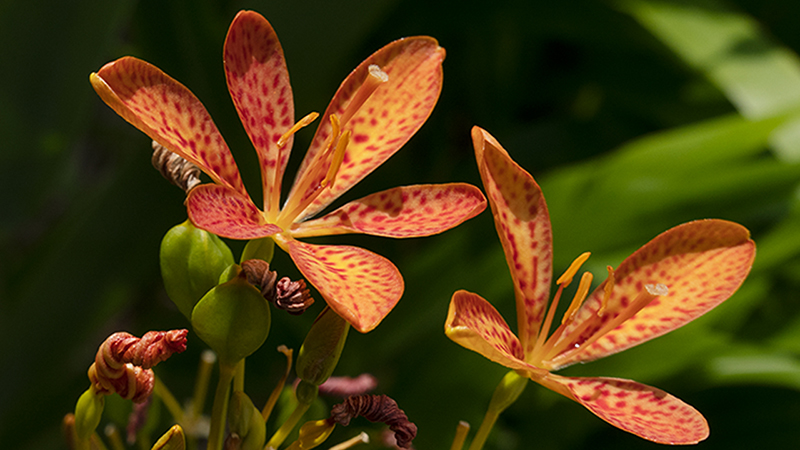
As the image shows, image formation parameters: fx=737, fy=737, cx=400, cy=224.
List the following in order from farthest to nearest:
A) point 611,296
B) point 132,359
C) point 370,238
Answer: point 370,238, point 611,296, point 132,359

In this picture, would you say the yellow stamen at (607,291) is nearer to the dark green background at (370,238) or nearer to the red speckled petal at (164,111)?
the red speckled petal at (164,111)

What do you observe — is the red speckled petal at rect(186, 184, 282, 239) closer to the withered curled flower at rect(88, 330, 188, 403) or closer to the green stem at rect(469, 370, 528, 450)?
the withered curled flower at rect(88, 330, 188, 403)

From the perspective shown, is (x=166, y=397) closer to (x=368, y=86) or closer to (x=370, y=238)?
(x=368, y=86)

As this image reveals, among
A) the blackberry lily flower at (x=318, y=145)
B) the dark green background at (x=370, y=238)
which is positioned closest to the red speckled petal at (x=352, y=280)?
the blackberry lily flower at (x=318, y=145)

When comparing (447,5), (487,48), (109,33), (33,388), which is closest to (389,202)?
(109,33)

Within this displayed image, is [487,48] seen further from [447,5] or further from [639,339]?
[639,339]

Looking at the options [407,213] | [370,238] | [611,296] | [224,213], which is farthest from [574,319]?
[370,238]
